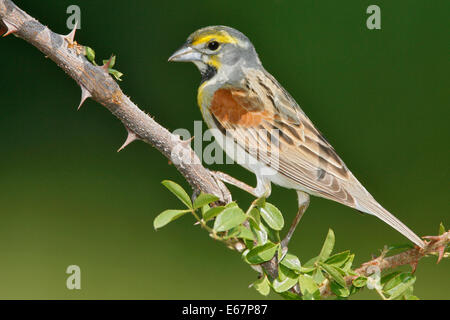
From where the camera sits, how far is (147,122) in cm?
166

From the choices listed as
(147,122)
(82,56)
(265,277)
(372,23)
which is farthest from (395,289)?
(372,23)

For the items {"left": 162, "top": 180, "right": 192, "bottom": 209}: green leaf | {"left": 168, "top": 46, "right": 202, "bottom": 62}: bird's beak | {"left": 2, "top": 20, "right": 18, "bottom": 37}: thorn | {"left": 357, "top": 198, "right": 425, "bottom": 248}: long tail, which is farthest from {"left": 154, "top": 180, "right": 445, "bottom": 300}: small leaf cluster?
{"left": 168, "top": 46, "right": 202, "bottom": 62}: bird's beak

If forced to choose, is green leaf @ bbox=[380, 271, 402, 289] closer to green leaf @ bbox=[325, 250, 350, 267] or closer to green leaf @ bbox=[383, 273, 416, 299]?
green leaf @ bbox=[383, 273, 416, 299]

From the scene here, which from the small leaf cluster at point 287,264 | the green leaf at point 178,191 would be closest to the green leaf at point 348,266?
the small leaf cluster at point 287,264

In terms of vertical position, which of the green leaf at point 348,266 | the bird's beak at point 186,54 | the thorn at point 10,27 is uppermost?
the bird's beak at point 186,54

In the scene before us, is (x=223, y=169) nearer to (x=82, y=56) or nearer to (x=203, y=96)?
(x=203, y=96)

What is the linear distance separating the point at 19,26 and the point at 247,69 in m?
1.37

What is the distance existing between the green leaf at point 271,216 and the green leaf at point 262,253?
0.06 meters

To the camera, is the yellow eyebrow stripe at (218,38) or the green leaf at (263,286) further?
the yellow eyebrow stripe at (218,38)

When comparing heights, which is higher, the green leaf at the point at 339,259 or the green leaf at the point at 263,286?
the green leaf at the point at 339,259

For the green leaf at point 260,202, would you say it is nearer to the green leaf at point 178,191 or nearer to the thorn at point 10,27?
the green leaf at point 178,191

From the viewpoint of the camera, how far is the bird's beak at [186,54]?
7.96 ft

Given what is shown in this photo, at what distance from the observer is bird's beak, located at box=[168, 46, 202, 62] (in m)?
2.43

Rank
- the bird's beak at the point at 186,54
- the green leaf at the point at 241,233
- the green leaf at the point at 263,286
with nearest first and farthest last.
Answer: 1. the green leaf at the point at 241,233
2. the green leaf at the point at 263,286
3. the bird's beak at the point at 186,54
